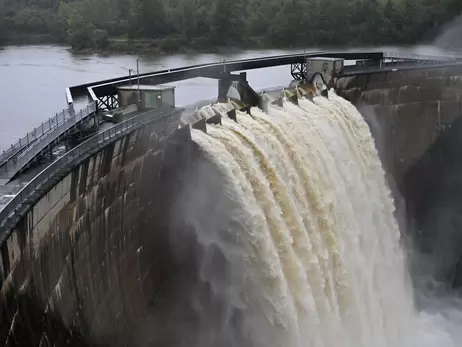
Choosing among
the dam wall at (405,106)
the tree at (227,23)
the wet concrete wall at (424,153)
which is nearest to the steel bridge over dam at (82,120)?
the dam wall at (405,106)

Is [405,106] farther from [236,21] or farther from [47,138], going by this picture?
[236,21]

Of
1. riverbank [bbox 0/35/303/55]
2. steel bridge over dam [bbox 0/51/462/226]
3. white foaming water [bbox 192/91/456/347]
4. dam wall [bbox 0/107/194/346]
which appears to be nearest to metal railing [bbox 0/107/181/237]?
steel bridge over dam [bbox 0/51/462/226]

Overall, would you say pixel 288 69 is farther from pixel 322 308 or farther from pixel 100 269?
pixel 100 269

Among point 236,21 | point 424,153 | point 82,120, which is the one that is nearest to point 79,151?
point 82,120

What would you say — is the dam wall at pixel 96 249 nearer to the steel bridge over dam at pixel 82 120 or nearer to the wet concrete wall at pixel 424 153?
the steel bridge over dam at pixel 82 120

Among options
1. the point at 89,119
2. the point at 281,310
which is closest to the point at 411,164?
the point at 281,310

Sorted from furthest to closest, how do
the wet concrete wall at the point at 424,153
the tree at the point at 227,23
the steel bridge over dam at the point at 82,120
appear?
the tree at the point at 227,23 < the wet concrete wall at the point at 424,153 < the steel bridge over dam at the point at 82,120
